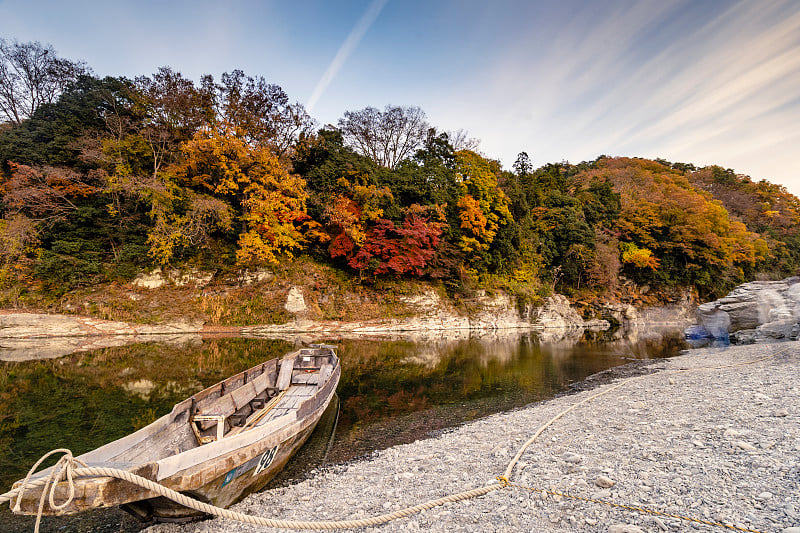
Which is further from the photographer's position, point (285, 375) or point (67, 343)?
point (67, 343)

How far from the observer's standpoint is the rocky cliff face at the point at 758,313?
15.8 meters

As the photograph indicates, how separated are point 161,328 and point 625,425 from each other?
22213 millimetres

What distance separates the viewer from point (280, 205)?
898 inches

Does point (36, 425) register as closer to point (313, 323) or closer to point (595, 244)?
point (313, 323)

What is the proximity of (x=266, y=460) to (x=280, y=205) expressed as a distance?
20.1 m

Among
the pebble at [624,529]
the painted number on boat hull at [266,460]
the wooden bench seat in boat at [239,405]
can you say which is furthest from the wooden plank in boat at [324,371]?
the pebble at [624,529]

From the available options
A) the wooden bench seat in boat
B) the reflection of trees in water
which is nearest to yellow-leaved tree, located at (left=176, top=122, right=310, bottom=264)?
the reflection of trees in water

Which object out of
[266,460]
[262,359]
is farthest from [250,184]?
[266,460]

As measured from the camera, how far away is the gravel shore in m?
3.06

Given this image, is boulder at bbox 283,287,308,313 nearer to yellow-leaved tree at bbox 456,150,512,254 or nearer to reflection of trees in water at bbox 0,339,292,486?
reflection of trees in water at bbox 0,339,292,486

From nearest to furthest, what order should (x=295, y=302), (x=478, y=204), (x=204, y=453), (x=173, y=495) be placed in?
(x=173, y=495) → (x=204, y=453) → (x=295, y=302) → (x=478, y=204)

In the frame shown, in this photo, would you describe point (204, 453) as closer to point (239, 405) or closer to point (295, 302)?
point (239, 405)

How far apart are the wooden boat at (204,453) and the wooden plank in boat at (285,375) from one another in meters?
0.91

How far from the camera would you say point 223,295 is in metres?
22.0
